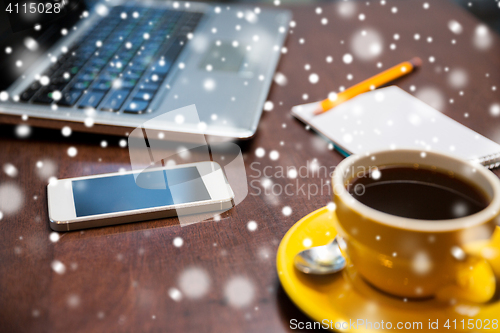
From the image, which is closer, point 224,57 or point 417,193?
point 417,193

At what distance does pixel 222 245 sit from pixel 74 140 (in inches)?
11.5

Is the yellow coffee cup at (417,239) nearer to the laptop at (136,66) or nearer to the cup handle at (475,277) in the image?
the cup handle at (475,277)

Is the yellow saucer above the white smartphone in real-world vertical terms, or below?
above

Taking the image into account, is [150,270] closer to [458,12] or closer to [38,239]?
[38,239]

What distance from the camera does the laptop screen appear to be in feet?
1.98

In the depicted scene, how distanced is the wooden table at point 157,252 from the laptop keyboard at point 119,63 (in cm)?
5

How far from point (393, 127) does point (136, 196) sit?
0.36 metres

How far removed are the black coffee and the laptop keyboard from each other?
337mm

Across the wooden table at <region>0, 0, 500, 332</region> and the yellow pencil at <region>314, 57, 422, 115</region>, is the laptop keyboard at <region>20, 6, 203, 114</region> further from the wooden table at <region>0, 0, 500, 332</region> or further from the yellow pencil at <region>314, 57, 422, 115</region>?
the yellow pencil at <region>314, 57, 422, 115</region>

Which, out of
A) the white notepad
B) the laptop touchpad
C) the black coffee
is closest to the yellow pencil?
the white notepad

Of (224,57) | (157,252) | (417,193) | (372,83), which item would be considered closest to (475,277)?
(417,193)

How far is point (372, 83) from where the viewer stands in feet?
2.23

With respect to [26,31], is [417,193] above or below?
above

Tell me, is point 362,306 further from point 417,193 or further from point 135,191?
point 135,191
